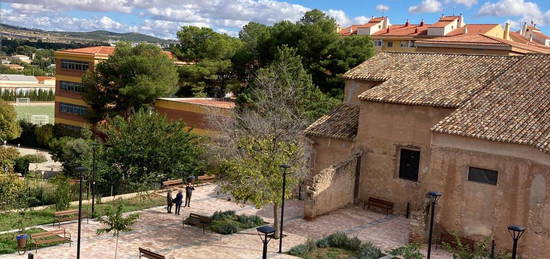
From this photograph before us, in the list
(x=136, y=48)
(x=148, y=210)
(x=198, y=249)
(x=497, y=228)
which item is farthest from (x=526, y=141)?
(x=136, y=48)

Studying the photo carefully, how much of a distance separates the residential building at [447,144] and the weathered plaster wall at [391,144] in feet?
0.15

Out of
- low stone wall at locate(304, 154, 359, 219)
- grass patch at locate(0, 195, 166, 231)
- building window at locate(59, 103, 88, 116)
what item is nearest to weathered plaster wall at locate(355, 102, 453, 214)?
low stone wall at locate(304, 154, 359, 219)

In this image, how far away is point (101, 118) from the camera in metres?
50.7

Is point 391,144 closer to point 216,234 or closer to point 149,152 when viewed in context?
point 216,234

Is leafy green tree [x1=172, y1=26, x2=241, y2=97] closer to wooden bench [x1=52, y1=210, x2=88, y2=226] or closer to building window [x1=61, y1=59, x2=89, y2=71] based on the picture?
building window [x1=61, y1=59, x2=89, y2=71]

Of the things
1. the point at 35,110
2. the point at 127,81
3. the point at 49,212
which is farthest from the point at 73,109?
the point at 35,110

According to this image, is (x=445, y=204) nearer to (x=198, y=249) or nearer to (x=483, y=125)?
(x=483, y=125)

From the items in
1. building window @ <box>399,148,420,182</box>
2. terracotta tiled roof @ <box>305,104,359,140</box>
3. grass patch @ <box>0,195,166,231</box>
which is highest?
terracotta tiled roof @ <box>305,104,359,140</box>

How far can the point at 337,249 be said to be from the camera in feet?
66.7

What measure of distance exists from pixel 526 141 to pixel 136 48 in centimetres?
3825

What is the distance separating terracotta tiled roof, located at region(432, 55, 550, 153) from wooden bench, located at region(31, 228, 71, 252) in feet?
46.1

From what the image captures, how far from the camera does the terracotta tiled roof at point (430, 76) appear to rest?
24219 millimetres

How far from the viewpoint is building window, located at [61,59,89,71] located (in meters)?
56.0

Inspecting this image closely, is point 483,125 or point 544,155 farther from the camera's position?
point 483,125
